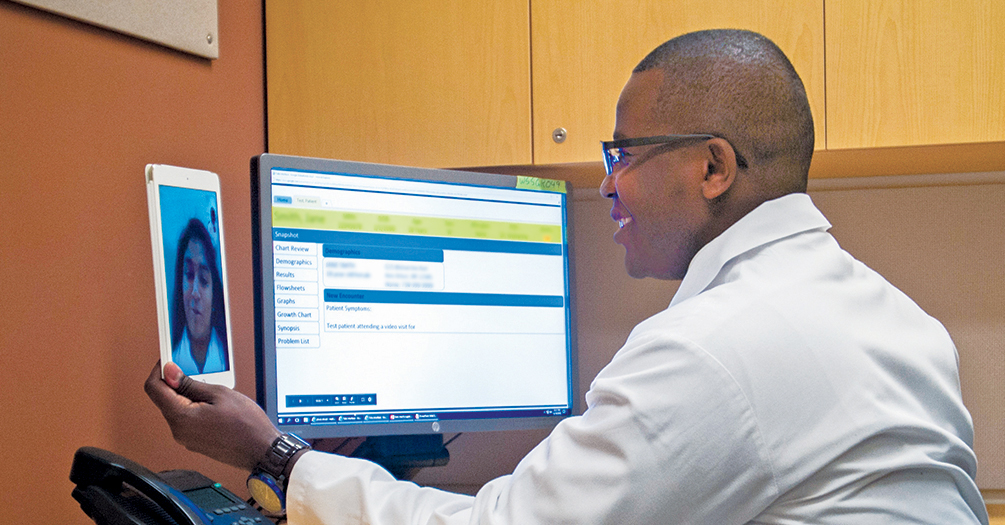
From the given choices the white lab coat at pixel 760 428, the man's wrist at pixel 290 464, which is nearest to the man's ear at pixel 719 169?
the white lab coat at pixel 760 428

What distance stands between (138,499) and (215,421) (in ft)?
0.39

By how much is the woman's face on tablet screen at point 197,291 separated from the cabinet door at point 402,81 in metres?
0.37

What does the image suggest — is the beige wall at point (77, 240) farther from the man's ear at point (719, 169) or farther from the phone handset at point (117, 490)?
the man's ear at point (719, 169)

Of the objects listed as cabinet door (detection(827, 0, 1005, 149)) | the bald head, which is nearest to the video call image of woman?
the bald head

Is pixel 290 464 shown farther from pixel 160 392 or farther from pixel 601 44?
pixel 601 44

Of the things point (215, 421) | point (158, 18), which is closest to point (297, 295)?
point (215, 421)

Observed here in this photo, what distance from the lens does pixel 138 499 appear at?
0.86 m

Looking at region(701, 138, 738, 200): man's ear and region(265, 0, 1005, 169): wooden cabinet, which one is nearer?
region(701, 138, 738, 200): man's ear

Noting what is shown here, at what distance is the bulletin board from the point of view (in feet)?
3.50

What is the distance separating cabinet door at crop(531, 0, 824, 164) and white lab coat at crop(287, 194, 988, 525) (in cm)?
52

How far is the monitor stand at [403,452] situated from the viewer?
126 centimetres

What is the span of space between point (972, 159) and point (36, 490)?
1480 mm

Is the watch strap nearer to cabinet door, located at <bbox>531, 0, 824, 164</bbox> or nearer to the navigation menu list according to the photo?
the navigation menu list

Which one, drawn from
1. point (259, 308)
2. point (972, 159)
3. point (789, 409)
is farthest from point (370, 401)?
point (972, 159)
